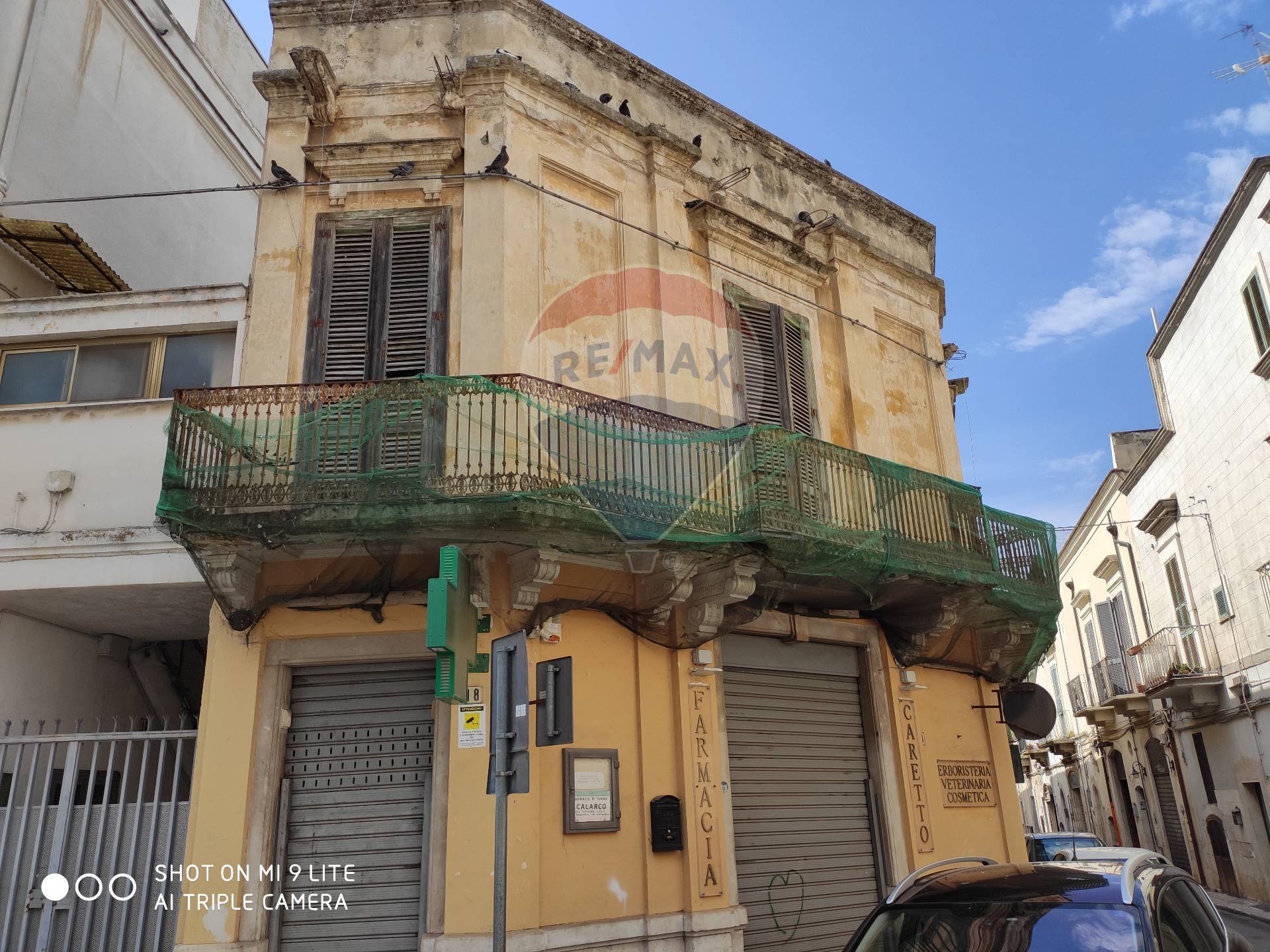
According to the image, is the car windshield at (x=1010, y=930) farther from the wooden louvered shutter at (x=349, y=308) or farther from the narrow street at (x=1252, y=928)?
the narrow street at (x=1252, y=928)

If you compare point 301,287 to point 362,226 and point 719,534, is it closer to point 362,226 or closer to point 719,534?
point 362,226

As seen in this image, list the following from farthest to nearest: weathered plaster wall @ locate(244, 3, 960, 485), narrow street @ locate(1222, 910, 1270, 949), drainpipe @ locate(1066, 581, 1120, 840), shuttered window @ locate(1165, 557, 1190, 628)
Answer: drainpipe @ locate(1066, 581, 1120, 840) → shuttered window @ locate(1165, 557, 1190, 628) → narrow street @ locate(1222, 910, 1270, 949) → weathered plaster wall @ locate(244, 3, 960, 485)

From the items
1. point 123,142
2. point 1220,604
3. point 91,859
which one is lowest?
point 91,859

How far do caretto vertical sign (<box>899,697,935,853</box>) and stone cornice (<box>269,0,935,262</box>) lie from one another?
734 centimetres

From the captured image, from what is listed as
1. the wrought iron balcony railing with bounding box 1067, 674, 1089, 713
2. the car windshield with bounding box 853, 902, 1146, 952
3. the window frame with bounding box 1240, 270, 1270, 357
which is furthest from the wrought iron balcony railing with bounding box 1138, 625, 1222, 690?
the car windshield with bounding box 853, 902, 1146, 952

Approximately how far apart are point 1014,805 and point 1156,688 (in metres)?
12.6

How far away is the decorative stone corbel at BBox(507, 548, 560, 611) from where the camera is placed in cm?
807

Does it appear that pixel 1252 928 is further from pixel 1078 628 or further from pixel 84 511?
pixel 84 511

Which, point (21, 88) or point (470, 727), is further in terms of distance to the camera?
point (21, 88)

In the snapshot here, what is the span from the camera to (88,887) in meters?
8.46

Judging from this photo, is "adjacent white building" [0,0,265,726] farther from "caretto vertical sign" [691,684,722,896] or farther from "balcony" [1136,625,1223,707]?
"balcony" [1136,625,1223,707]

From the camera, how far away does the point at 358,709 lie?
341 inches

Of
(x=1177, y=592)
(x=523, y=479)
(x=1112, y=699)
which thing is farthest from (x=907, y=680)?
(x=1112, y=699)

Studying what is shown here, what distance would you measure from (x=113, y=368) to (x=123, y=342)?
30cm
